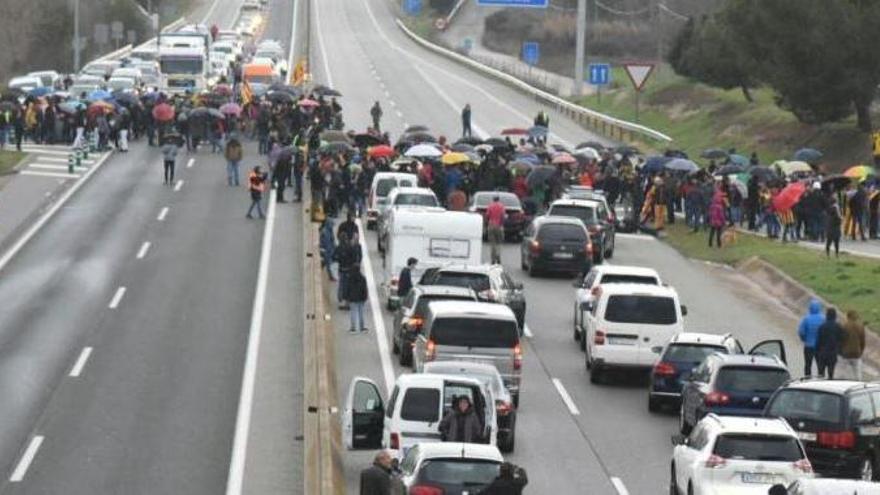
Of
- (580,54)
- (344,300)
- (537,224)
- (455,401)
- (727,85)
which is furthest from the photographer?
(580,54)

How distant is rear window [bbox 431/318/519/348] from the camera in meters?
32.6

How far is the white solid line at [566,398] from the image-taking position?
34.0 metres

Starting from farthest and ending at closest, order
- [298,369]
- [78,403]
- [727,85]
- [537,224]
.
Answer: [727,85] < [537,224] < [298,369] < [78,403]

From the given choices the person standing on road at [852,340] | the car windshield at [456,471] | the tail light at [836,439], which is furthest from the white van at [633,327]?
the car windshield at [456,471]

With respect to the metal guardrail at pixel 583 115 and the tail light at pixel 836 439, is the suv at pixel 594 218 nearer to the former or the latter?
the tail light at pixel 836 439

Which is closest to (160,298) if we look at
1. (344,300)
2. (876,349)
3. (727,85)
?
(344,300)

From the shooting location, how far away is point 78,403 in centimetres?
3400

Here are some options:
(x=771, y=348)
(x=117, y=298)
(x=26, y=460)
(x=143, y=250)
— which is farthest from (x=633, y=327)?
(x=143, y=250)

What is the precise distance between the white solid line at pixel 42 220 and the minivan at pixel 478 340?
57.8 feet

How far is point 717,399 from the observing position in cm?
2997

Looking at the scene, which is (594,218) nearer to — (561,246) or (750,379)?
(561,246)

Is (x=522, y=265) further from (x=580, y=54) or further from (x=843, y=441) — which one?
(x=580, y=54)

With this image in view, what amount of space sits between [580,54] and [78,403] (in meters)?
63.8

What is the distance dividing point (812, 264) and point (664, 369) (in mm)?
15687
